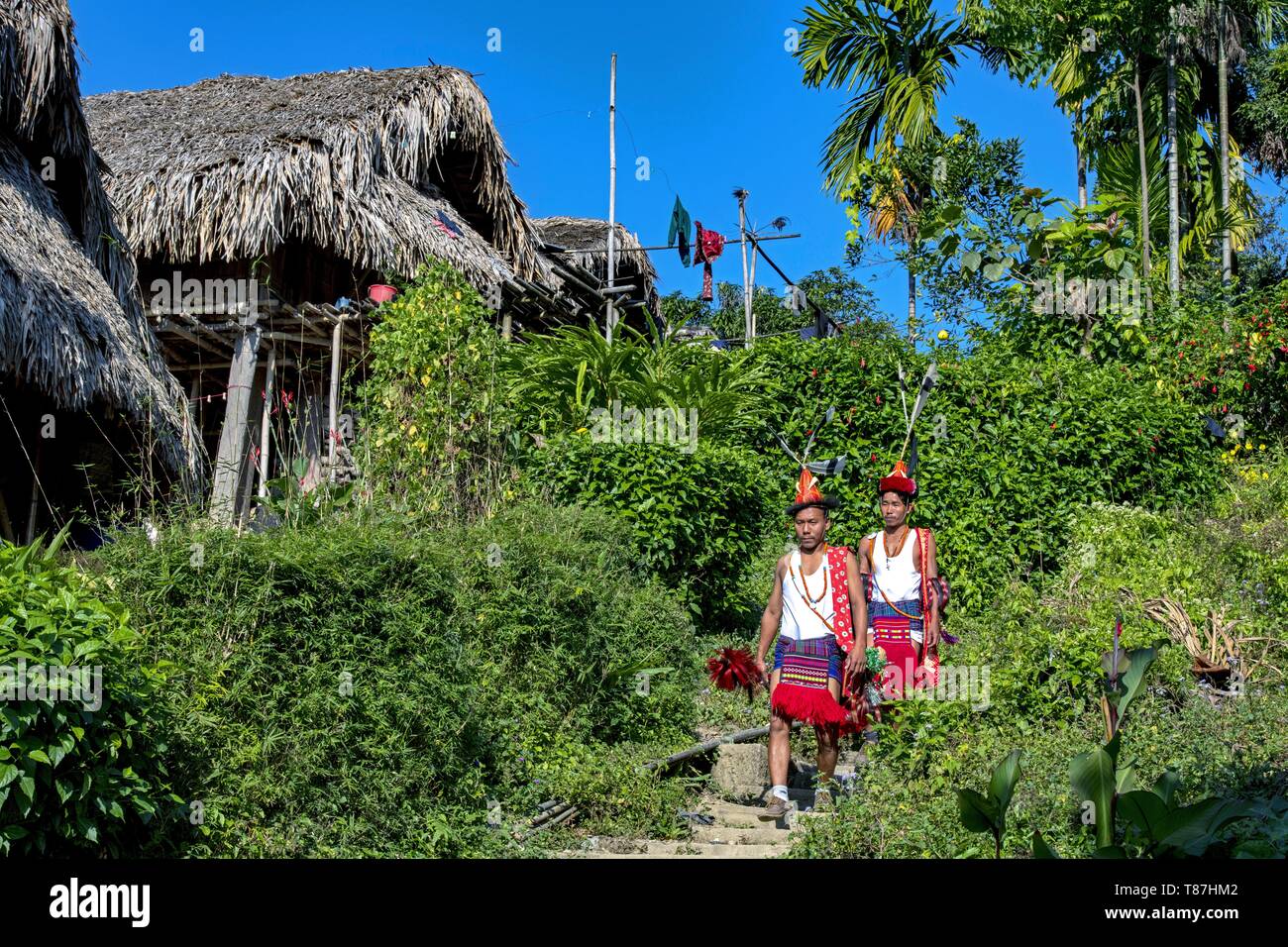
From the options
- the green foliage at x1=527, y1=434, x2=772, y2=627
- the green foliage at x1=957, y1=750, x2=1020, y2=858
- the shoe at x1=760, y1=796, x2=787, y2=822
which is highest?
the green foliage at x1=527, y1=434, x2=772, y2=627

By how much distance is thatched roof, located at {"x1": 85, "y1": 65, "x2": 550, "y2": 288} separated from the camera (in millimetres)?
11305

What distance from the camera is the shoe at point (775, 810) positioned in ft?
18.9

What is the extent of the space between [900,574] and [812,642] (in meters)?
0.96

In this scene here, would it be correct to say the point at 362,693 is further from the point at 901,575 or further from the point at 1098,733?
the point at 1098,733

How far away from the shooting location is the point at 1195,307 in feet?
39.0

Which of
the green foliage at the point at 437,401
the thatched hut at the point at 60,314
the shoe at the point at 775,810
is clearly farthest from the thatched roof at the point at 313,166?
the shoe at the point at 775,810

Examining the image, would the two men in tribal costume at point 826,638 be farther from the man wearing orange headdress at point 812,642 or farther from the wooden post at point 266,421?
the wooden post at point 266,421

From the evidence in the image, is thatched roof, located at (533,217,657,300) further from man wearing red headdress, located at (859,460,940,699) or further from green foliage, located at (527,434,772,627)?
man wearing red headdress, located at (859,460,940,699)

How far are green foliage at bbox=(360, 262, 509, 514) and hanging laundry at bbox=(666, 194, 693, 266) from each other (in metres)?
14.3

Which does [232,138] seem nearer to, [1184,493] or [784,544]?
[784,544]

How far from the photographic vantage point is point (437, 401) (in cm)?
843

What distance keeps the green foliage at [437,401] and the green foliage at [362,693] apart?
1972 millimetres

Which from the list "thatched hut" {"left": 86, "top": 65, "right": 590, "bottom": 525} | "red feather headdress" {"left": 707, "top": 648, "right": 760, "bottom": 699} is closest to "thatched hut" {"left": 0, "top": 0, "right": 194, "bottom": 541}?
"thatched hut" {"left": 86, "top": 65, "right": 590, "bottom": 525}


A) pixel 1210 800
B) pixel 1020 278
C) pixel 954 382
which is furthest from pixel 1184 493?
pixel 1210 800
